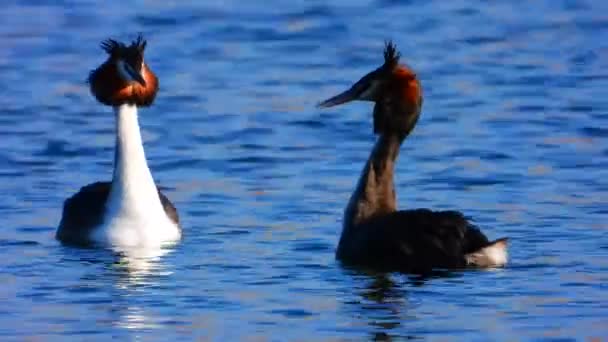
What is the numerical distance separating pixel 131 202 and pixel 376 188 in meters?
1.89

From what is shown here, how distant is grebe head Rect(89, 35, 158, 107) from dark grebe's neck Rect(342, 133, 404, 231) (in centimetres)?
178

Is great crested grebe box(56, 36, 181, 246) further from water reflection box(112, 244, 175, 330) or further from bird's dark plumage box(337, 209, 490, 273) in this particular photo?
bird's dark plumage box(337, 209, 490, 273)

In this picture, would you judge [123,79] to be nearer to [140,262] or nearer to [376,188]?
[140,262]

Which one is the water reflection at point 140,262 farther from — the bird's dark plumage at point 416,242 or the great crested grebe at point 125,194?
the bird's dark plumage at point 416,242

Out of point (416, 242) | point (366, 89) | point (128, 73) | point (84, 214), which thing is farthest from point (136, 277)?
point (366, 89)

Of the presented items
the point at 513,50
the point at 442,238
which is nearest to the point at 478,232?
the point at 442,238

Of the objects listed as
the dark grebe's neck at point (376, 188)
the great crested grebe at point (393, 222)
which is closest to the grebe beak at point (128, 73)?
the great crested grebe at point (393, 222)

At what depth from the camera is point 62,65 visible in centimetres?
2420

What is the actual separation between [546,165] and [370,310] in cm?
561

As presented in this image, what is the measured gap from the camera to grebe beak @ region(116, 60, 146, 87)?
15086 mm

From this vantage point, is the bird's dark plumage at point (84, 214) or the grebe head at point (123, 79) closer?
the bird's dark plumage at point (84, 214)

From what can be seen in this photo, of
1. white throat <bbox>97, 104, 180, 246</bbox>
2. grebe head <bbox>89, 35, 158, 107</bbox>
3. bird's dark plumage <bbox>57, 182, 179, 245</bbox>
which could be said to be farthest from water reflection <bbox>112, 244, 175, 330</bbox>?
grebe head <bbox>89, 35, 158, 107</bbox>

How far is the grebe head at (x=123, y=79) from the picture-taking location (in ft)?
50.2

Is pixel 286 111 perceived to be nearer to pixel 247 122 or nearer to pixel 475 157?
pixel 247 122
